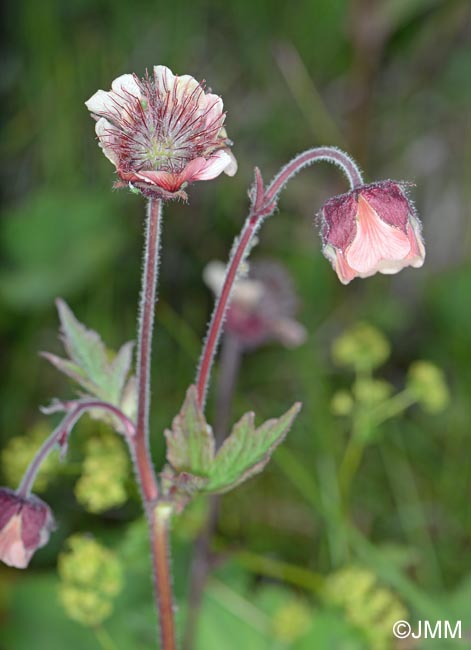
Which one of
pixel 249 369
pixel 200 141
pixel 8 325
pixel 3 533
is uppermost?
pixel 8 325

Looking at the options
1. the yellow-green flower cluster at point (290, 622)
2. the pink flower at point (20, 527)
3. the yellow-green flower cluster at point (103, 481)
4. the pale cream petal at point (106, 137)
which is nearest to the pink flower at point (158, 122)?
the pale cream petal at point (106, 137)

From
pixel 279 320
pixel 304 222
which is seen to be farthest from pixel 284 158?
pixel 279 320

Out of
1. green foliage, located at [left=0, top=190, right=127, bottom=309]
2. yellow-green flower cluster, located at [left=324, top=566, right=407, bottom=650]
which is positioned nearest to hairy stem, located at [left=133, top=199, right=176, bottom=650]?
yellow-green flower cluster, located at [left=324, top=566, right=407, bottom=650]

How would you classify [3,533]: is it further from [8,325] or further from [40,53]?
[40,53]

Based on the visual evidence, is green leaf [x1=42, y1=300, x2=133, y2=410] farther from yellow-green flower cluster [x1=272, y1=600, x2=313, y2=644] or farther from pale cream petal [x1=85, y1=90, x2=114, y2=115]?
yellow-green flower cluster [x1=272, y1=600, x2=313, y2=644]

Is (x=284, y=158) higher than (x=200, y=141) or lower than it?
higher

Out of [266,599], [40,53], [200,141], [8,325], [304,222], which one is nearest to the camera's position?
[200,141]

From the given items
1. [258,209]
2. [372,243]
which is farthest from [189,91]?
[372,243]
